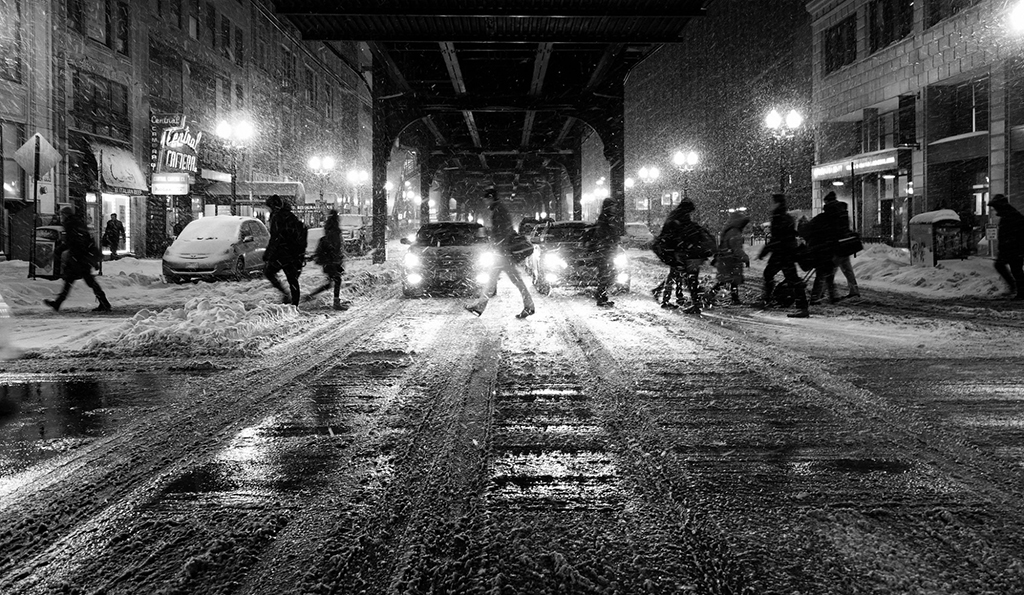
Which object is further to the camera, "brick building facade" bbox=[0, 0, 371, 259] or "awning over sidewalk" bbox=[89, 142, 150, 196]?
"awning over sidewalk" bbox=[89, 142, 150, 196]

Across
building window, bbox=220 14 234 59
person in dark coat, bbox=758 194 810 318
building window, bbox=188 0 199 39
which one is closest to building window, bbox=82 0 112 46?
building window, bbox=188 0 199 39

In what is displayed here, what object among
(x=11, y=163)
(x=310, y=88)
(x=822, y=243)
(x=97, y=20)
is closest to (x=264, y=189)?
(x=97, y=20)

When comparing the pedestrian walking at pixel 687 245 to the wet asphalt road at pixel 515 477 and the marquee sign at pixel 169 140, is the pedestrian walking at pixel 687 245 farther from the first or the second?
the marquee sign at pixel 169 140

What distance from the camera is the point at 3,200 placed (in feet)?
81.0

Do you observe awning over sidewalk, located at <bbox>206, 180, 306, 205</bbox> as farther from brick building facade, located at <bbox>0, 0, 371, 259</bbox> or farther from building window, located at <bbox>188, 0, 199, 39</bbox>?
building window, located at <bbox>188, 0, 199, 39</bbox>

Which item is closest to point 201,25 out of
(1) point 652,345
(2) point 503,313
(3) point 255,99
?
(3) point 255,99

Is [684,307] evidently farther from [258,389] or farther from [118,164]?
[118,164]

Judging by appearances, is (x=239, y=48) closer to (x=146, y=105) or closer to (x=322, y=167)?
(x=146, y=105)

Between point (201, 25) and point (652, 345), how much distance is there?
3840cm

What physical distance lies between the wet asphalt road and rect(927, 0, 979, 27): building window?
25.8 m

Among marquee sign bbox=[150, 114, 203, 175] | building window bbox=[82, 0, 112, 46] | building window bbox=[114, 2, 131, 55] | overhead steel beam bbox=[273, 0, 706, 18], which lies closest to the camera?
overhead steel beam bbox=[273, 0, 706, 18]

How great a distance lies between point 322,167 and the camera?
2169 inches

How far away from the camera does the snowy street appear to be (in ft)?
9.53

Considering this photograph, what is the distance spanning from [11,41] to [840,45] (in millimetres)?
36145
